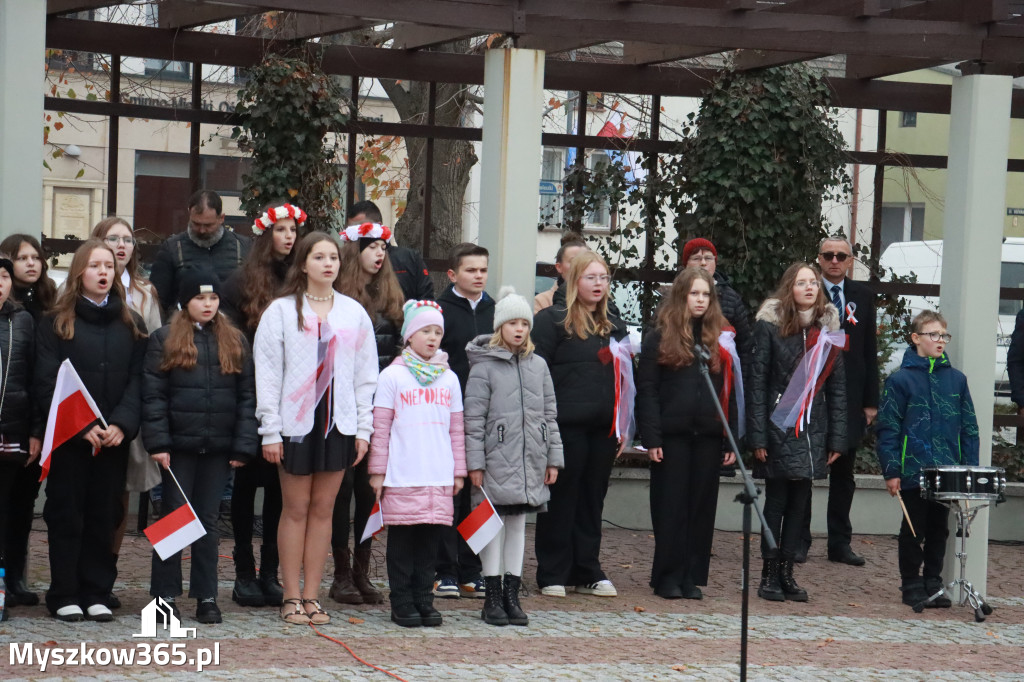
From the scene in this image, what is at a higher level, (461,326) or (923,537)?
(461,326)

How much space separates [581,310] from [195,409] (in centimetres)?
239

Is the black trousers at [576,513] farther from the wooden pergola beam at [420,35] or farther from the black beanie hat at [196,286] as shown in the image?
the wooden pergola beam at [420,35]

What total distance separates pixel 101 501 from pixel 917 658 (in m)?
4.21

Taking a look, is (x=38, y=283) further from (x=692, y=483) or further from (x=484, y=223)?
(x=692, y=483)

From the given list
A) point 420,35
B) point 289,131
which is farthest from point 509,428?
point 420,35

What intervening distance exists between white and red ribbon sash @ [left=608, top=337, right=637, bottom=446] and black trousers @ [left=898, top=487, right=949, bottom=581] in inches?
69.8

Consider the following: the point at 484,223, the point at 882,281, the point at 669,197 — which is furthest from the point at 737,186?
the point at 484,223

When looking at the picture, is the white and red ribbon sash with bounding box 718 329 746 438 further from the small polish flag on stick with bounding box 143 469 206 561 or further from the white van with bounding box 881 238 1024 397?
the white van with bounding box 881 238 1024 397

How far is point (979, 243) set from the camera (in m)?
9.02

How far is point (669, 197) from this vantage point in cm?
1168

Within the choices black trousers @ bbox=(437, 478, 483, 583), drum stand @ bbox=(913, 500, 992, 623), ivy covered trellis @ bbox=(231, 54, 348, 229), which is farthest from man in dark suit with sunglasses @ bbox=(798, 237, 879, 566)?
ivy covered trellis @ bbox=(231, 54, 348, 229)

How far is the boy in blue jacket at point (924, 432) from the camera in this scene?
28.5 feet

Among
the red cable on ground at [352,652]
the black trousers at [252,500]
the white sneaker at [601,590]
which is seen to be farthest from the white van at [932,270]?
the red cable on ground at [352,652]

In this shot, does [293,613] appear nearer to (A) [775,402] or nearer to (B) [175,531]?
(B) [175,531]
